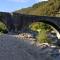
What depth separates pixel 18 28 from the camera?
227 ft

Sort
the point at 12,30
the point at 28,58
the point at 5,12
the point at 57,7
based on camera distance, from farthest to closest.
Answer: the point at 57,7 < the point at 12,30 < the point at 5,12 < the point at 28,58

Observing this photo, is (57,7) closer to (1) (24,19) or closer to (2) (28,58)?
(1) (24,19)

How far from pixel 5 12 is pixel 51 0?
54.1 meters

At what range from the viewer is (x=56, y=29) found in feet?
247

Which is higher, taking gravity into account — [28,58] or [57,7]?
[57,7]

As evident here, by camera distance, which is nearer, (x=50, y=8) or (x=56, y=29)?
(x=56, y=29)

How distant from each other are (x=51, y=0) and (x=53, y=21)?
150 feet

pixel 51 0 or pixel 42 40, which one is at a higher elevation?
pixel 51 0

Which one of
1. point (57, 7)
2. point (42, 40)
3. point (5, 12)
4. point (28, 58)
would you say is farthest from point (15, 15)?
point (57, 7)

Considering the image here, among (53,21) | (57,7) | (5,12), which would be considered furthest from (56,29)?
(57,7)

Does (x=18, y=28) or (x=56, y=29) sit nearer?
(x=18, y=28)

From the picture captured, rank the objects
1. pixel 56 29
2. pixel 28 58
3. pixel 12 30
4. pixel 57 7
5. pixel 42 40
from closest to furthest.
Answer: pixel 28 58, pixel 42 40, pixel 12 30, pixel 56 29, pixel 57 7

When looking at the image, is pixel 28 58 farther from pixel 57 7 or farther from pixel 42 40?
pixel 57 7

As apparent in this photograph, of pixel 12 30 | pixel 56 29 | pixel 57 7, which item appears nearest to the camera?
pixel 12 30
